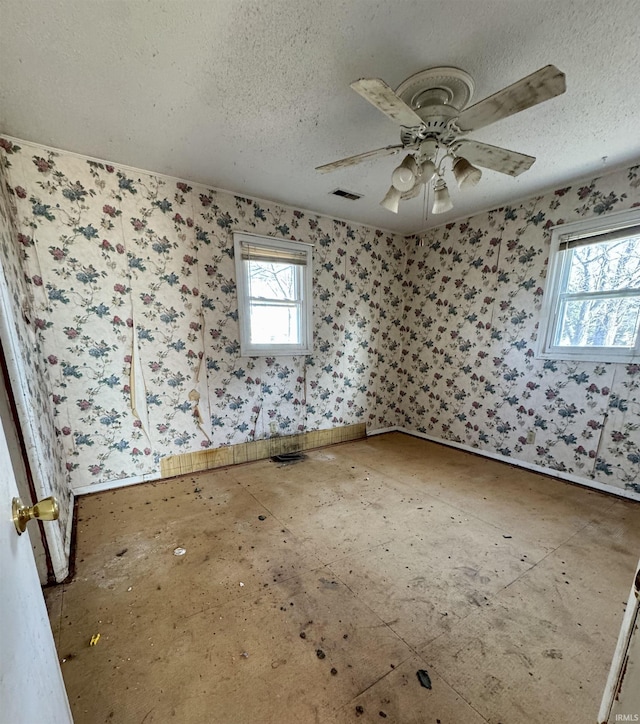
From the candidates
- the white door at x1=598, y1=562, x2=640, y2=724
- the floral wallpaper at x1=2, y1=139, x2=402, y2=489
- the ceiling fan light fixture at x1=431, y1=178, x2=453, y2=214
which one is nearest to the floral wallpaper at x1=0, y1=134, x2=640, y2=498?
the floral wallpaper at x1=2, y1=139, x2=402, y2=489

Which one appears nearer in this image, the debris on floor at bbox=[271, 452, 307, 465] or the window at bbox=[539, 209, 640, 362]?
the window at bbox=[539, 209, 640, 362]

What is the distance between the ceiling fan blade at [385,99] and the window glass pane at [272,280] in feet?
6.08

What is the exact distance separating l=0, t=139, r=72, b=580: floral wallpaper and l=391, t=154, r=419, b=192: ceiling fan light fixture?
6.03 feet

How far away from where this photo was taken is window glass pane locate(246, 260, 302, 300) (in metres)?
2.92

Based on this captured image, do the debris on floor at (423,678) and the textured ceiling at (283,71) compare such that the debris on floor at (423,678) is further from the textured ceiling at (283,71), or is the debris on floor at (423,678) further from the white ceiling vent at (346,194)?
the white ceiling vent at (346,194)

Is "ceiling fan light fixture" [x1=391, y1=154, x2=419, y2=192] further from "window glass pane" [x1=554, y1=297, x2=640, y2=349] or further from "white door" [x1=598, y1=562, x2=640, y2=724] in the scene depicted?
"window glass pane" [x1=554, y1=297, x2=640, y2=349]

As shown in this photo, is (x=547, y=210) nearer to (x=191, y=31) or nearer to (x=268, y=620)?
(x=191, y=31)

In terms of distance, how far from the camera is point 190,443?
275cm

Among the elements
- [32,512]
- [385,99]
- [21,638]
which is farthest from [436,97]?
[21,638]

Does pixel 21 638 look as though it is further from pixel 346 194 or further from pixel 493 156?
pixel 346 194

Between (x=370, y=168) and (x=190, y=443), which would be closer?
(x=370, y=168)

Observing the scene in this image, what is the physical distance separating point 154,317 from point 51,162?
1.17 m

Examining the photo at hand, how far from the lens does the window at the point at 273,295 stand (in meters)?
2.85

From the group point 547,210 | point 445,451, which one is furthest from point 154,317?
point 547,210
